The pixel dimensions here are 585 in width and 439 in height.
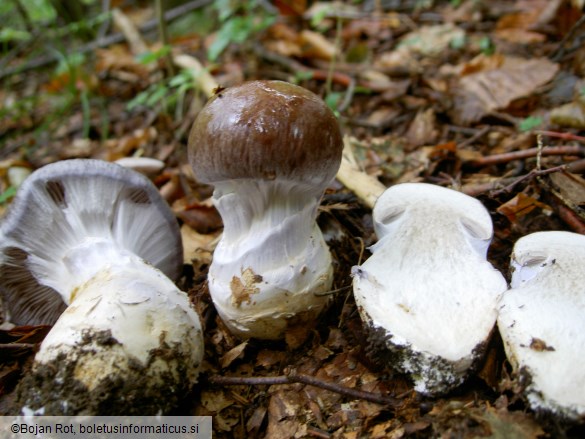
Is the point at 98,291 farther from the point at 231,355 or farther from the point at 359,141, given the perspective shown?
the point at 359,141

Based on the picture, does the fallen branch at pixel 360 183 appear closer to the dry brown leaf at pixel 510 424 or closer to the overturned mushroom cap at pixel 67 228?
the overturned mushroom cap at pixel 67 228

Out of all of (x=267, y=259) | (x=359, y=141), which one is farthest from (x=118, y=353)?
(x=359, y=141)

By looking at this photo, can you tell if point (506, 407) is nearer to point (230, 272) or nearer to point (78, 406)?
point (230, 272)

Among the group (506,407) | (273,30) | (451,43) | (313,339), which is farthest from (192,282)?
(273,30)

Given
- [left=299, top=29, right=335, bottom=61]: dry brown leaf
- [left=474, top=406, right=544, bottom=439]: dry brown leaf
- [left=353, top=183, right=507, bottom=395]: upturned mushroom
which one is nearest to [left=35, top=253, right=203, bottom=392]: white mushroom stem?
[left=353, top=183, right=507, bottom=395]: upturned mushroom

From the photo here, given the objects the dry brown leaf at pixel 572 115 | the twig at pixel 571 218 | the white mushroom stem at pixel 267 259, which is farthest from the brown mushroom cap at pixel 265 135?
the dry brown leaf at pixel 572 115

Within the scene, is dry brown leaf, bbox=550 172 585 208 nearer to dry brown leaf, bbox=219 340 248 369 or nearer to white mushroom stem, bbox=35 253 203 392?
dry brown leaf, bbox=219 340 248 369
